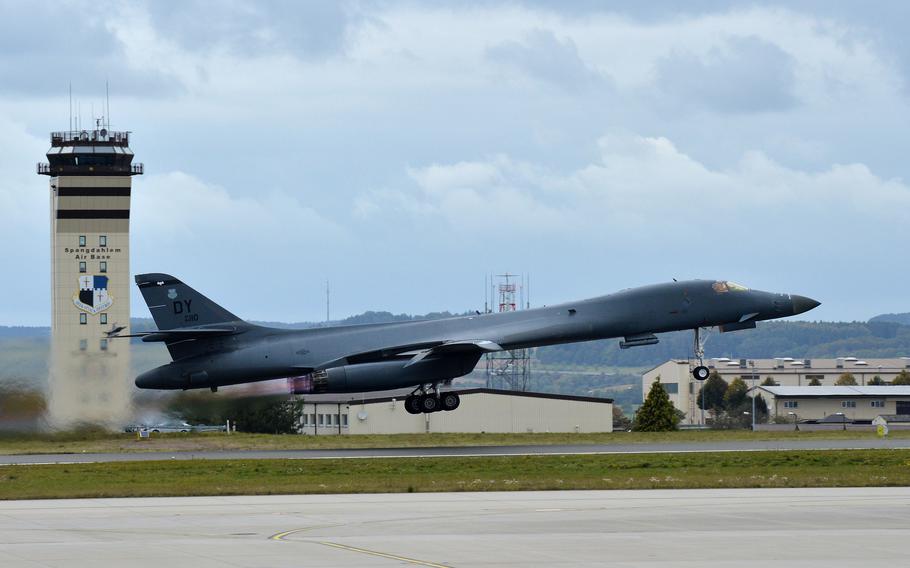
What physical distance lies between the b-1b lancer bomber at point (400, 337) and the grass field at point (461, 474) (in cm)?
633

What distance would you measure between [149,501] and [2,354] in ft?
60.6

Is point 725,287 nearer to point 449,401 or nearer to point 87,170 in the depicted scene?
point 449,401

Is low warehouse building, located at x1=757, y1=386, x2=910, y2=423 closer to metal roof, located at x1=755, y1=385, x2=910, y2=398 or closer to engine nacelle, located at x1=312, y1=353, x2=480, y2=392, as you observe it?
metal roof, located at x1=755, y1=385, x2=910, y2=398

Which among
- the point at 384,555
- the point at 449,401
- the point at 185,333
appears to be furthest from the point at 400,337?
the point at 384,555

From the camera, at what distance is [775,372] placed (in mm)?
161000

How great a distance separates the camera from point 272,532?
75.9 ft

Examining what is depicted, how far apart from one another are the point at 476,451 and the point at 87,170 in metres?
61.8

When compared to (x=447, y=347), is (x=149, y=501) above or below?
below

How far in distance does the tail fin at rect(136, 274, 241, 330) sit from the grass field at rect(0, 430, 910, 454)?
166 inches

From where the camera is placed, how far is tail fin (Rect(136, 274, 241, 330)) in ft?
154

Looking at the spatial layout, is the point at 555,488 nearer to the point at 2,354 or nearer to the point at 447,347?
the point at 447,347

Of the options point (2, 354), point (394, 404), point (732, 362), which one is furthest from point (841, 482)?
point (732, 362)

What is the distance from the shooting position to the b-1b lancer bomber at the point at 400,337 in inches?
1801

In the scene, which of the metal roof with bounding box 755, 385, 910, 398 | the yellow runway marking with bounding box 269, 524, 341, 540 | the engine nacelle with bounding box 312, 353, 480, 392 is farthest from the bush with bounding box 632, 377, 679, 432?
the metal roof with bounding box 755, 385, 910, 398
